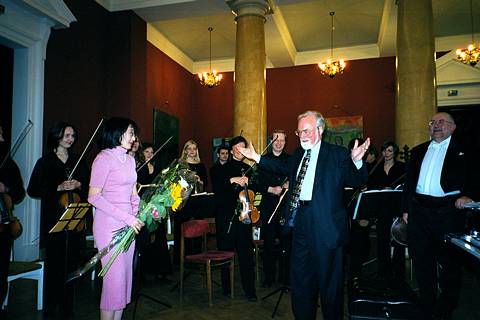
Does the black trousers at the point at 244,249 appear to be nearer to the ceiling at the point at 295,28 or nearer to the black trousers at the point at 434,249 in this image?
the black trousers at the point at 434,249

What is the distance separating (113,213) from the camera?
2.33 meters

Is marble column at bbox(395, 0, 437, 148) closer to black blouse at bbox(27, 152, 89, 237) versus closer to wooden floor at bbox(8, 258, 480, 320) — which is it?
wooden floor at bbox(8, 258, 480, 320)

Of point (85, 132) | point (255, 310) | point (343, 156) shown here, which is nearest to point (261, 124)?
point (85, 132)

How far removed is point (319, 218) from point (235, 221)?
60.5 inches

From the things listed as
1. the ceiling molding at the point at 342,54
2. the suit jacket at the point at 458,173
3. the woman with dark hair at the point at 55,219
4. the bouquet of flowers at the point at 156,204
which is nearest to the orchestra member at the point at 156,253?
the woman with dark hair at the point at 55,219

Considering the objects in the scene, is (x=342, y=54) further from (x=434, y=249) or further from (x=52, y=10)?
(x=434, y=249)

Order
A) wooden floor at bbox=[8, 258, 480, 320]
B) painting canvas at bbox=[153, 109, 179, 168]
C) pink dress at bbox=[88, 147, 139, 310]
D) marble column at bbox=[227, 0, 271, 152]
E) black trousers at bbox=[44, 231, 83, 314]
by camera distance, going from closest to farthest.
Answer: pink dress at bbox=[88, 147, 139, 310]
black trousers at bbox=[44, 231, 83, 314]
wooden floor at bbox=[8, 258, 480, 320]
marble column at bbox=[227, 0, 271, 152]
painting canvas at bbox=[153, 109, 179, 168]

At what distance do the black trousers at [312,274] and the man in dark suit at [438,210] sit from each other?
3.69ft

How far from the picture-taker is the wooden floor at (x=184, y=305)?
11.5ft

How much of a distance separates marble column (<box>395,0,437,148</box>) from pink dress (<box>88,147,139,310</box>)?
14.6 feet

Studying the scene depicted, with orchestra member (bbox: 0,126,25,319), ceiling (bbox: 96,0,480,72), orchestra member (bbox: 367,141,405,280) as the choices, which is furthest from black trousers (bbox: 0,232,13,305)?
ceiling (bbox: 96,0,480,72)

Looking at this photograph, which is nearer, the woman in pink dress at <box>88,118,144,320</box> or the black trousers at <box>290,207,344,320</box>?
the woman in pink dress at <box>88,118,144,320</box>

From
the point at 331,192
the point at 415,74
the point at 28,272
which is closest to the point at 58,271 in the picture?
the point at 28,272

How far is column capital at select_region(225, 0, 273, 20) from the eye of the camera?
6805mm
